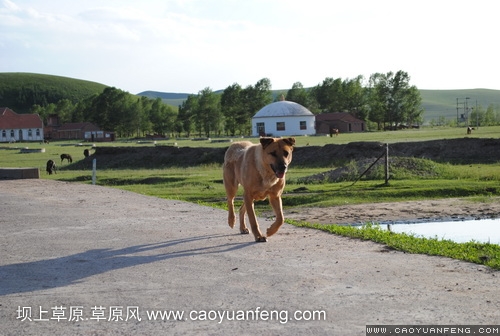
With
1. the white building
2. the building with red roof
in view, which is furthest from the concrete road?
the building with red roof

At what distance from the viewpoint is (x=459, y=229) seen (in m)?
17.0

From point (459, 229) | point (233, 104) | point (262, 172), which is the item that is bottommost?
point (459, 229)

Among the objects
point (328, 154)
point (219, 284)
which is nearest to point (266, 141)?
point (219, 284)

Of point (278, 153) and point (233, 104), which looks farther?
point (233, 104)

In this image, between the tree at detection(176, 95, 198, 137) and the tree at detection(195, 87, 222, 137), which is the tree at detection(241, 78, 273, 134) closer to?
the tree at detection(195, 87, 222, 137)

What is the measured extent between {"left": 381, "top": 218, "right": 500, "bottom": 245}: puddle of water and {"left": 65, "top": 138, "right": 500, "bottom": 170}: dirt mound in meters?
19.6

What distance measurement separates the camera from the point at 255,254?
9891mm

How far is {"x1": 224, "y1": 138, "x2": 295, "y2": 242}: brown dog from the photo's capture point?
33.9ft

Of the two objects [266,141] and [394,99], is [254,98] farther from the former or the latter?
[266,141]

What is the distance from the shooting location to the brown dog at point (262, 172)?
1034cm

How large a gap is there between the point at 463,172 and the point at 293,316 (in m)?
25.3

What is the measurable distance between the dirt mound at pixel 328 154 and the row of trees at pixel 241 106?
8856 cm

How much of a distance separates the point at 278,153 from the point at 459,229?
27.2ft

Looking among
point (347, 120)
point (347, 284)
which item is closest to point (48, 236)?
point (347, 284)
